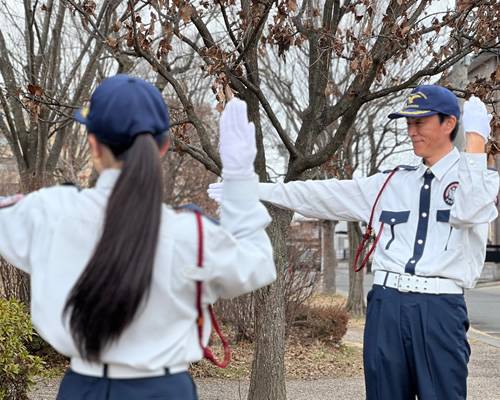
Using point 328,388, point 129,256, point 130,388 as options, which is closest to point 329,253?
point 328,388

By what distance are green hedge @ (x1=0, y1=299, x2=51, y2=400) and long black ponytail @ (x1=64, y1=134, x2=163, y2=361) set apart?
314cm

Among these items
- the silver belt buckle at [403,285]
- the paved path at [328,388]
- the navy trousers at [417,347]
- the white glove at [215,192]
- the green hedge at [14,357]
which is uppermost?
the white glove at [215,192]

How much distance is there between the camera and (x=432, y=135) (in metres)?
3.30

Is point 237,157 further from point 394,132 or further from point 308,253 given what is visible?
point 394,132

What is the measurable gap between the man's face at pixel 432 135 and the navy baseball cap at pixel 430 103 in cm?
4

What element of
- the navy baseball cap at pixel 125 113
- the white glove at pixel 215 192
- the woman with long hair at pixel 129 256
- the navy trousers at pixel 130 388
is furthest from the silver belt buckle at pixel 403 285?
the navy baseball cap at pixel 125 113

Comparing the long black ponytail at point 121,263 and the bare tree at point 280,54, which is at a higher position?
the bare tree at point 280,54

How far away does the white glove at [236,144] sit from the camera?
1983 millimetres

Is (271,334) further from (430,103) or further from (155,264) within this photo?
(155,264)

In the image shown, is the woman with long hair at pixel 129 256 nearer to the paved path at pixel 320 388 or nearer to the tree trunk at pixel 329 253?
the paved path at pixel 320 388

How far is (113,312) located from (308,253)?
10.2m

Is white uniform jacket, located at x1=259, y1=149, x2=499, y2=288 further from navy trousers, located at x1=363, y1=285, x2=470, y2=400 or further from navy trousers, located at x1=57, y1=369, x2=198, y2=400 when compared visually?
navy trousers, located at x1=57, y1=369, x2=198, y2=400

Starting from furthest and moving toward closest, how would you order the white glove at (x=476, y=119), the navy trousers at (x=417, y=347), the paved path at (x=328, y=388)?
the paved path at (x=328, y=388) < the navy trousers at (x=417, y=347) < the white glove at (x=476, y=119)

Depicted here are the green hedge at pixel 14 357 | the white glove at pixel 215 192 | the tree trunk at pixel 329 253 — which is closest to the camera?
the white glove at pixel 215 192
